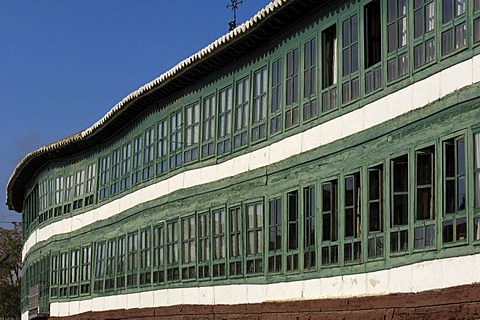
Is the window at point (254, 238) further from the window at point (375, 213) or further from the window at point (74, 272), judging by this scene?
the window at point (74, 272)

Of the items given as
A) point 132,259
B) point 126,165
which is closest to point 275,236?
point 132,259

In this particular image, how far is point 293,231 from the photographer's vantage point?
69.6 ft

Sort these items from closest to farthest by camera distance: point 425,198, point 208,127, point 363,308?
point 425,198 → point 363,308 → point 208,127

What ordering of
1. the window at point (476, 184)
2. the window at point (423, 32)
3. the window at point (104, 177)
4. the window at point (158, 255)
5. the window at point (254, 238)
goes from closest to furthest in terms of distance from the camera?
the window at point (476, 184) → the window at point (423, 32) → the window at point (254, 238) → the window at point (158, 255) → the window at point (104, 177)

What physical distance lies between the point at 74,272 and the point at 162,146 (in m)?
9.04

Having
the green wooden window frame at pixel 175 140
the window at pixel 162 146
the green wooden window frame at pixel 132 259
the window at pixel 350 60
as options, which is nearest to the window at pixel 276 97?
the window at pixel 350 60

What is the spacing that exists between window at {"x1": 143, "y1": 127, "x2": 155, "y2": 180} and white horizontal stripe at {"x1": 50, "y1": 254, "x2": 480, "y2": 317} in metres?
3.31

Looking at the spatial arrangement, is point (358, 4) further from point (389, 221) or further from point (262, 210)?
point (262, 210)

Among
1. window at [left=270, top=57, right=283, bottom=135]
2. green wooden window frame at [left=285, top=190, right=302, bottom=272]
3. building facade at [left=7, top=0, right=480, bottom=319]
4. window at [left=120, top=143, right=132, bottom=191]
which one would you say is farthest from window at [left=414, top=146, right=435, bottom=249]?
window at [left=120, top=143, right=132, bottom=191]

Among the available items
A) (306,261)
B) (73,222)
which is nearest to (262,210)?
(306,261)

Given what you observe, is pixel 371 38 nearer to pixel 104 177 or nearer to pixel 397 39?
pixel 397 39

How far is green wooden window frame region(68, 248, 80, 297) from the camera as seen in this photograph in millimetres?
36250

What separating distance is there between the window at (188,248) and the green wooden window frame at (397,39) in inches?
399

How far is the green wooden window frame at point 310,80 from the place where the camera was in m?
20.5
